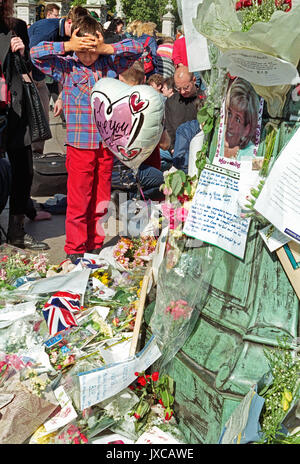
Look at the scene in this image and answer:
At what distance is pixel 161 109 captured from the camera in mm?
3482

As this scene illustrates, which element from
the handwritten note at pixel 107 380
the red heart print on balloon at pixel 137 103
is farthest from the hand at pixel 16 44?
the handwritten note at pixel 107 380

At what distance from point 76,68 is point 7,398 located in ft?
8.35

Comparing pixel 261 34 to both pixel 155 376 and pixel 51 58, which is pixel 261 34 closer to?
pixel 155 376

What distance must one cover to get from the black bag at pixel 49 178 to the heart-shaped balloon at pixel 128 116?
2.67 m

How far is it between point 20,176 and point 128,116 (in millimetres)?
1729

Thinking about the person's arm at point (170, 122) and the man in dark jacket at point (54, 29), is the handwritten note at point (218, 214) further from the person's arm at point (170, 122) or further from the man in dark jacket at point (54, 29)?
the person's arm at point (170, 122)

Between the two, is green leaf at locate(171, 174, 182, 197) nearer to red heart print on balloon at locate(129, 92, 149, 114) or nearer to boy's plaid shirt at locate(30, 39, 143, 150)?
red heart print on balloon at locate(129, 92, 149, 114)

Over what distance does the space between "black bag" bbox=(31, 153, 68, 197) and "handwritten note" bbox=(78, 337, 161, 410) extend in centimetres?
395

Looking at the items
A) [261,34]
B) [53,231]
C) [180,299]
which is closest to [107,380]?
[180,299]

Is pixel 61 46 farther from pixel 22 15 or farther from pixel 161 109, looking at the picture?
pixel 22 15

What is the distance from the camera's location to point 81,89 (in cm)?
415

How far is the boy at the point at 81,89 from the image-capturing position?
4.08 meters

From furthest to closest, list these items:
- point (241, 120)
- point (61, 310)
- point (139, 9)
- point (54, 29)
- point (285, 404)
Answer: point (139, 9)
point (54, 29)
point (61, 310)
point (241, 120)
point (285, 404)

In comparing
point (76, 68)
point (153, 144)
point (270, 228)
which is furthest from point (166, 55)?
point (270, 228)
